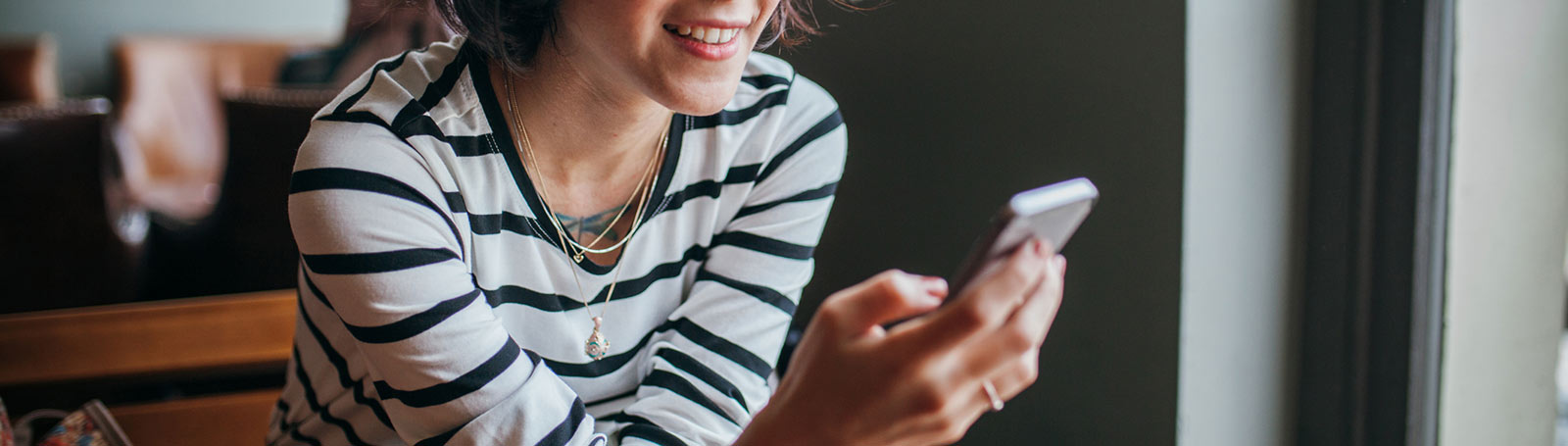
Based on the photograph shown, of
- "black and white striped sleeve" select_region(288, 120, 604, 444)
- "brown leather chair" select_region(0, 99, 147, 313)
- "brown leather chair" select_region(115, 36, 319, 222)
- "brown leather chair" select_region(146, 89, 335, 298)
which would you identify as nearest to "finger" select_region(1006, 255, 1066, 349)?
"black and white striped sleeve" select_region(288, 120, 604, 444)

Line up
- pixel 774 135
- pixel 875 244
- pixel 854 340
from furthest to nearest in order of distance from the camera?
1. pixel 875 244
2. pixel 774 135
3. pixel 854 340

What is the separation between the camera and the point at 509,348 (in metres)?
0.82

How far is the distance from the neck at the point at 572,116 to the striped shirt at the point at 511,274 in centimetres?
3

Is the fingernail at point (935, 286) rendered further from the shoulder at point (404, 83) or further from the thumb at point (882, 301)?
the shoulder at point (404, 83)

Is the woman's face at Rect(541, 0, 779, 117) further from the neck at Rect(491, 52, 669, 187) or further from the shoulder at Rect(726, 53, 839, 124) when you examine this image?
the shoulder at Rect(726, 53, 839, 124)

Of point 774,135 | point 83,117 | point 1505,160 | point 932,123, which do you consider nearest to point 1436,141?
point 1505,160

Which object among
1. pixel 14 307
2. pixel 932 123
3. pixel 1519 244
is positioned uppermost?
pixel 932 123

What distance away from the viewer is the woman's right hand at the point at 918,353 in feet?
1.67

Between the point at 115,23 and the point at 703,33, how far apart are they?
498 cm

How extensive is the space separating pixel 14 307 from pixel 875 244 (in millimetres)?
1186

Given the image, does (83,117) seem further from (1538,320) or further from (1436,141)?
(1538,320)

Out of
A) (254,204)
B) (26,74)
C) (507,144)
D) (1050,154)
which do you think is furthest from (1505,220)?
(26,74)

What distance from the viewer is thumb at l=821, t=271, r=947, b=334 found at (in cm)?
53

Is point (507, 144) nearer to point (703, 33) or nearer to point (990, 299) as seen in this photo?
point (703, 33)
